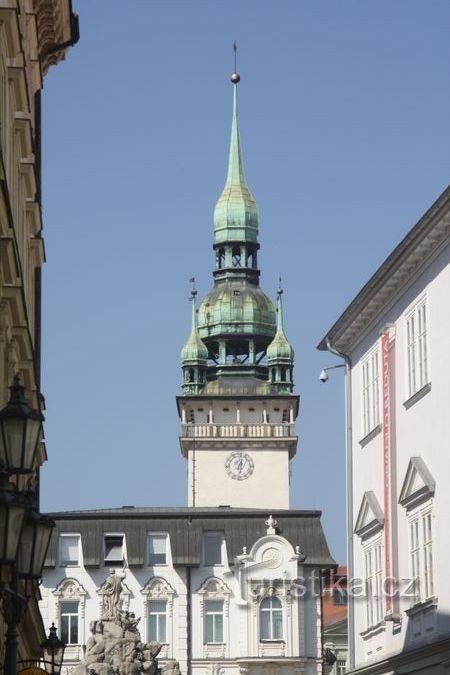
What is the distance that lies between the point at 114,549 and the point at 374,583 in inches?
1713

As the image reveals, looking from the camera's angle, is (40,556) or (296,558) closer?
(40,556)

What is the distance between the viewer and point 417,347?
36.1 meters

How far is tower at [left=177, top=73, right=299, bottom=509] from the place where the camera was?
131 metres

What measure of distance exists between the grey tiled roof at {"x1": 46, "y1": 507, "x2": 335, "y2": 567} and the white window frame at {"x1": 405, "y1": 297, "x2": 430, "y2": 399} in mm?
46660

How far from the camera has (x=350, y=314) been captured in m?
42.4

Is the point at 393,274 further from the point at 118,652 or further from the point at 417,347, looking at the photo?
the point at 118,652

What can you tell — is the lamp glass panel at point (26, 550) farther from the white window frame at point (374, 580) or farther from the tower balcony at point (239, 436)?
the tower balcony at point (239, 436)


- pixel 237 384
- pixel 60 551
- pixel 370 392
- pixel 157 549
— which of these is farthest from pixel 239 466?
pixel 370 392

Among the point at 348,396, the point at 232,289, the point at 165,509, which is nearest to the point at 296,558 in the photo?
the point at 165,509

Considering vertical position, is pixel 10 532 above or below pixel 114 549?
below

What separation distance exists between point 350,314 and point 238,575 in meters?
42.2

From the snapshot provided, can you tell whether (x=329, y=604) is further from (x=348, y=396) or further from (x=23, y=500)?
(x=23, y=500)

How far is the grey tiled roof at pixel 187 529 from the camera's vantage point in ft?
271

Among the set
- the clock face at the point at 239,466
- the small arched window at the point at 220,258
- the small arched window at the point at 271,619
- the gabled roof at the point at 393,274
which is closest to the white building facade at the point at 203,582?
the small arched window at the point at 271,619
